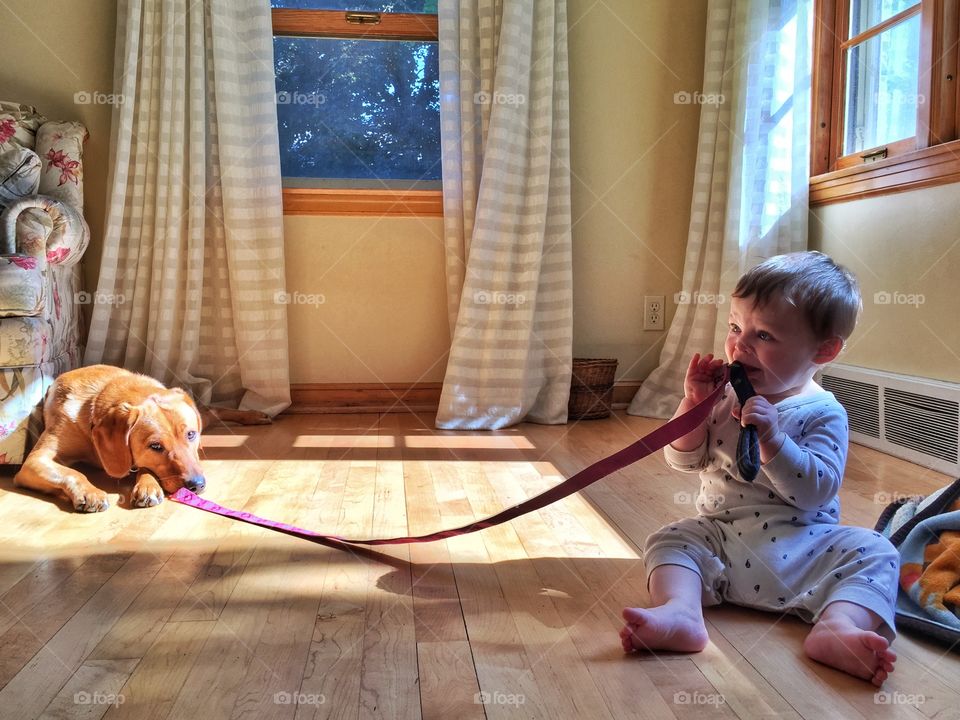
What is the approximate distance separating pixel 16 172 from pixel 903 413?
8.33ft

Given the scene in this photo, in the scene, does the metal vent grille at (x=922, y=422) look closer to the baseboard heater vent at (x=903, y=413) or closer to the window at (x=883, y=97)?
the baseboard heater vent at (x=903, y=413)

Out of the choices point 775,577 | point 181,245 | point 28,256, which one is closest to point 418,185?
point 181,245

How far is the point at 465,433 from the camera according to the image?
275 centimetres

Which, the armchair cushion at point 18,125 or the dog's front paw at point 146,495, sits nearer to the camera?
the dog's front paw at point 146,495

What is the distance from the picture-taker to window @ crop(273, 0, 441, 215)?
3029mm

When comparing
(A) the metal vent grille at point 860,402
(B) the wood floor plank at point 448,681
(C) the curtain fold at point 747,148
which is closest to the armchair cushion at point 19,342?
(B) the wood floor plank at point 448,681

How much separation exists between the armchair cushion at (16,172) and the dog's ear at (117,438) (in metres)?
0.97

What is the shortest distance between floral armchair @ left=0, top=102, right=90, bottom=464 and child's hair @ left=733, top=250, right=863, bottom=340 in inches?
66.5

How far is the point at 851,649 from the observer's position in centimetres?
102

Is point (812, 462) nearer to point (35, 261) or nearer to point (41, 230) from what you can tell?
point (35, 261)

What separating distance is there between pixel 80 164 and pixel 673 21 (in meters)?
2.09

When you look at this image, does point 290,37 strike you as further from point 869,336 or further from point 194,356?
point 869,336

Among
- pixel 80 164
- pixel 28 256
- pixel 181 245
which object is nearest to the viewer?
pixel 28 256

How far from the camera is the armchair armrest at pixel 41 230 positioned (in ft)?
7.43
